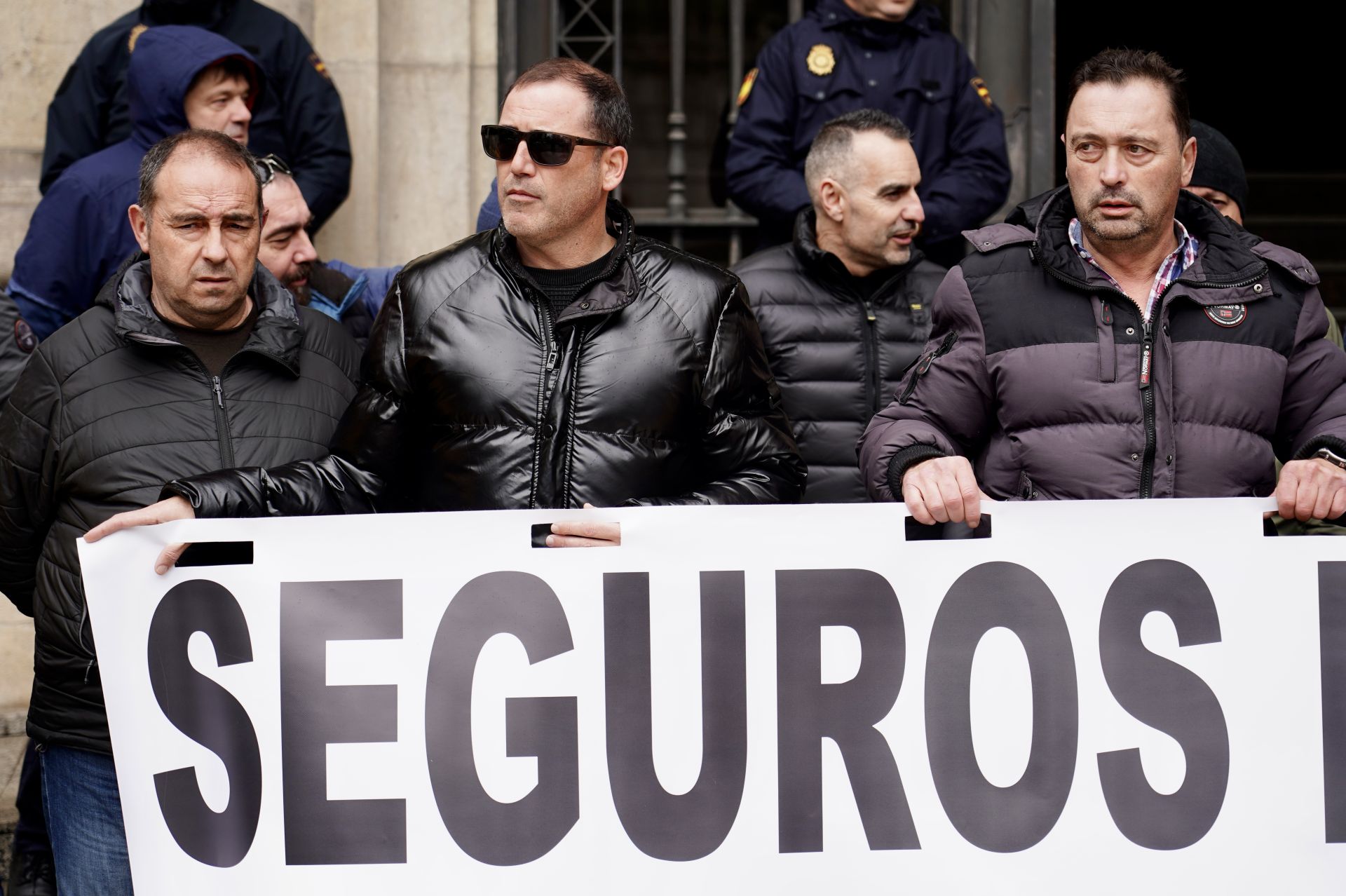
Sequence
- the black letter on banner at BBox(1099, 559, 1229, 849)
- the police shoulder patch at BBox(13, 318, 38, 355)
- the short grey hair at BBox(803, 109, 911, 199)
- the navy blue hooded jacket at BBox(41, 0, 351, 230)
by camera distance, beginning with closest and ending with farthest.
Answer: the black letter on banner at BBox(1099, 559, 1229, 849) → the police shoulder patch at BBox(13, 318, 38, 355) → the short grey hair at BBox(803, 109, 911, 199) → the navy blue hooded jacket at BBox(41, 0, 351, 230)

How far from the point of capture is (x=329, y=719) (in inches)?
126

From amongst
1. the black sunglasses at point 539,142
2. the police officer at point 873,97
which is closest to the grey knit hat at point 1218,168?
the police officer at point 873,97

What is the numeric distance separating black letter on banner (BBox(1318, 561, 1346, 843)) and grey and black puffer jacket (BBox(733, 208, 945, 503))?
1486 mm

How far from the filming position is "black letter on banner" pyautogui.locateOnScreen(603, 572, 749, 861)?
3.12 m

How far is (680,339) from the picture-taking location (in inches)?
134

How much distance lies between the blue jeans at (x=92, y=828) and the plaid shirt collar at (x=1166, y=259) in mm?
2349

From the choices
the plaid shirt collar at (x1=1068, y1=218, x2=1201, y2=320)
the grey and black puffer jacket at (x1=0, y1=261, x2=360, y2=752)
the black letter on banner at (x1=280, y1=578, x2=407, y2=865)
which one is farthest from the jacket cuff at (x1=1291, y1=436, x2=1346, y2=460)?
the grey and black puffer jacket at (x1=0, y1=261, x2=360, y2=752)

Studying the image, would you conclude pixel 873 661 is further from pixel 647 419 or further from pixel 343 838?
pixel 343 838

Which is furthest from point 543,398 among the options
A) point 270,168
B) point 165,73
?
point 165,73

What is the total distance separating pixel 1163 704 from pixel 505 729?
131 cm

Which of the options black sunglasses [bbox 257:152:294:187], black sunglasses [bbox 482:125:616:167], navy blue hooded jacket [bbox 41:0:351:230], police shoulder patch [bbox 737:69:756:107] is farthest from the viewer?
police shoulder patch [bbox 737:69:756:107]

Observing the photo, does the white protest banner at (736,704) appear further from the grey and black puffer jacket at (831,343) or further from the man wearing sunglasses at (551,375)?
the grey and black puffer jacket at (831,343)

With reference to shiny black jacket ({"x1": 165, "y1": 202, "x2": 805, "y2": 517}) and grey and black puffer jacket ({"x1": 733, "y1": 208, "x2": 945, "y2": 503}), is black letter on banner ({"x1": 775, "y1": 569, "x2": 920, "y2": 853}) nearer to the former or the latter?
shiny black jacket ({"x1": 165, "y1": 202, "x2": 805, "y2": 517})

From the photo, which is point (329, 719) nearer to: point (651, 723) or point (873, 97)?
point (651, 723)
